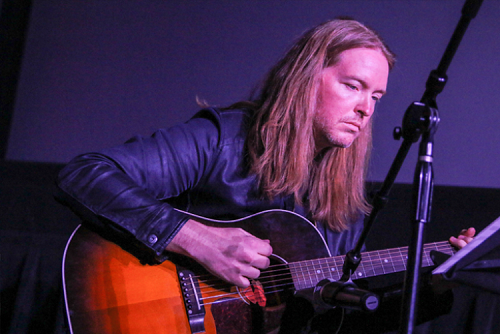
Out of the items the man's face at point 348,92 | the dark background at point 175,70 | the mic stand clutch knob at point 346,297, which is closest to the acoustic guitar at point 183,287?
the mic stand clutch knob at point 346,297

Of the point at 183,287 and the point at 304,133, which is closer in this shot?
the point at 183,287

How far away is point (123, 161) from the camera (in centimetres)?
147

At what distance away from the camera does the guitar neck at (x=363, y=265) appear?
4.97 ft

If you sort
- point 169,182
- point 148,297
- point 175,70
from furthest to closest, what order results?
point 175,70
point 169,182
point 148,297

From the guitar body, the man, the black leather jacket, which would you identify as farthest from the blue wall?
the guitar body

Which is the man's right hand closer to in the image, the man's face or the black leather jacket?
the black leather jacket

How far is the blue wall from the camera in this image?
8.69 ft

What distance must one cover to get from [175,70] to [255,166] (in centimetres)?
139

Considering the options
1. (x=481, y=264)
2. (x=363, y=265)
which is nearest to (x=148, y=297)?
(x=363, y=265)

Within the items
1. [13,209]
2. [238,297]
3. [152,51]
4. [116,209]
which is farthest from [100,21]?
[238,297]

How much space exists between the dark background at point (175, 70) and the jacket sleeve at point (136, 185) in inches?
47.4

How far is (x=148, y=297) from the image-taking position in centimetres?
131

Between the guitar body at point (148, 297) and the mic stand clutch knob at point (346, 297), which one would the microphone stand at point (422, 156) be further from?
the guitar body at point (148, 297)

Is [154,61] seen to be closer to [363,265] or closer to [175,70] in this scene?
[175,70]
